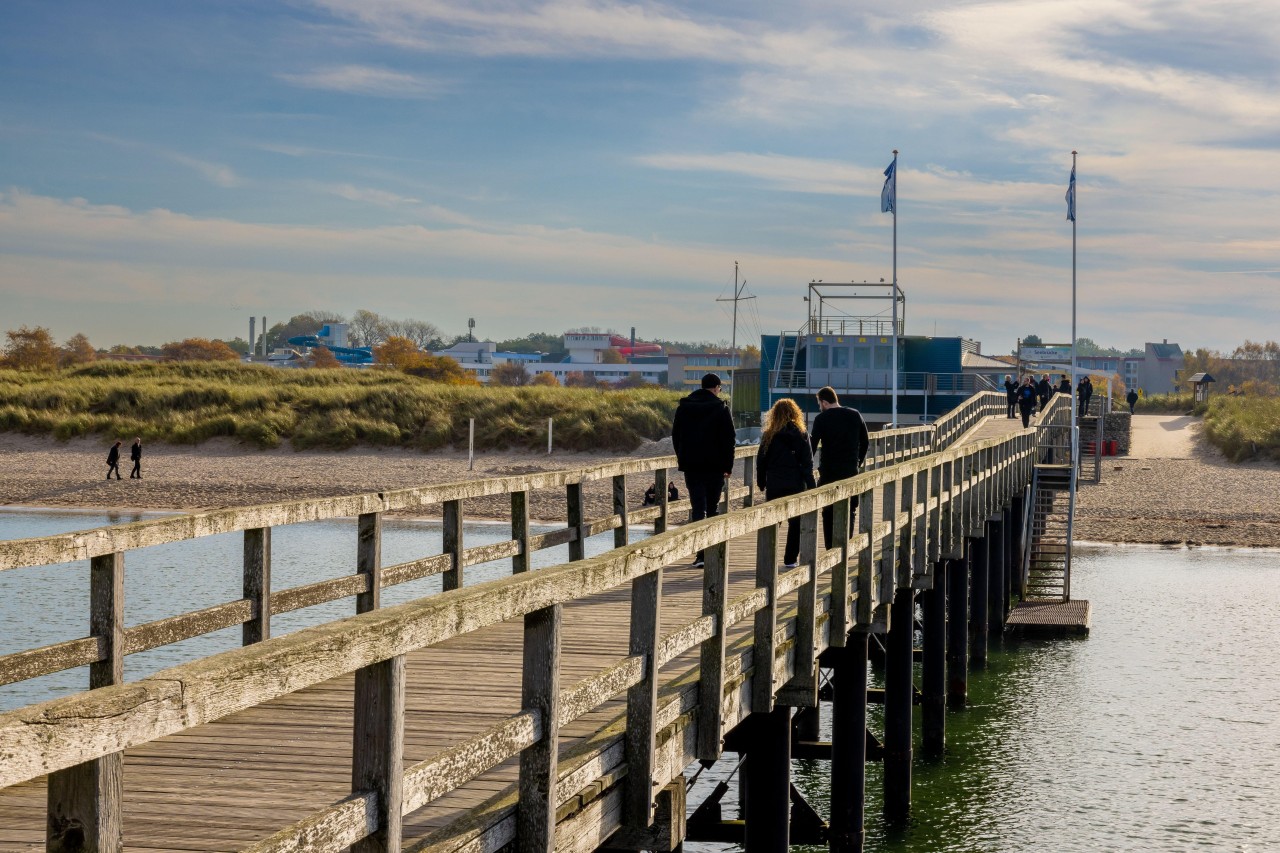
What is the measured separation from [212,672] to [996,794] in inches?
558

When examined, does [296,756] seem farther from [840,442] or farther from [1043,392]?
[1043,392]

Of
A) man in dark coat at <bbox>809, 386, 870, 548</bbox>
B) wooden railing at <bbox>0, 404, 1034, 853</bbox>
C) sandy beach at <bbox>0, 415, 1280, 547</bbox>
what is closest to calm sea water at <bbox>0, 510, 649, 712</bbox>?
sandy beach at <bbox>0, 415, 1280, 547</bbox>

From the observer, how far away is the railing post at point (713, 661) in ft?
21.7

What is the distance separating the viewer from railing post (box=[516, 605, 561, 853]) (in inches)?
177

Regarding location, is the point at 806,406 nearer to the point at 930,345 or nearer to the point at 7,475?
the point at 930,345

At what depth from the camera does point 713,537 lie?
6.35m

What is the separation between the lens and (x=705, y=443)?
12.2 m

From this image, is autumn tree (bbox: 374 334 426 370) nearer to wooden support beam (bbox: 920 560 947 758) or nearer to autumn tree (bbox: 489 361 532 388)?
autumn tree (bbox: 489 361 532 388)

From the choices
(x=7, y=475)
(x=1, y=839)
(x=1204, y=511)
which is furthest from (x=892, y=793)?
(x=7, y=475)

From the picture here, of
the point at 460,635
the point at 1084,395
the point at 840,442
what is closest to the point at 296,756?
the point at 460,635

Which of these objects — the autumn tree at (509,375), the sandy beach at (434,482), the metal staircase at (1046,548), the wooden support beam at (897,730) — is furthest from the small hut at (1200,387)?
the wooden support beam at (897,730)

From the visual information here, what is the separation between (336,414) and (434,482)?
34.1 ft

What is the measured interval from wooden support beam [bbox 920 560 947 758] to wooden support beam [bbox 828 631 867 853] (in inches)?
188

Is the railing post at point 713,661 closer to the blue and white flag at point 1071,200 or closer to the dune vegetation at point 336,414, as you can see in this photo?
the blue and white flag at point 1071,200
